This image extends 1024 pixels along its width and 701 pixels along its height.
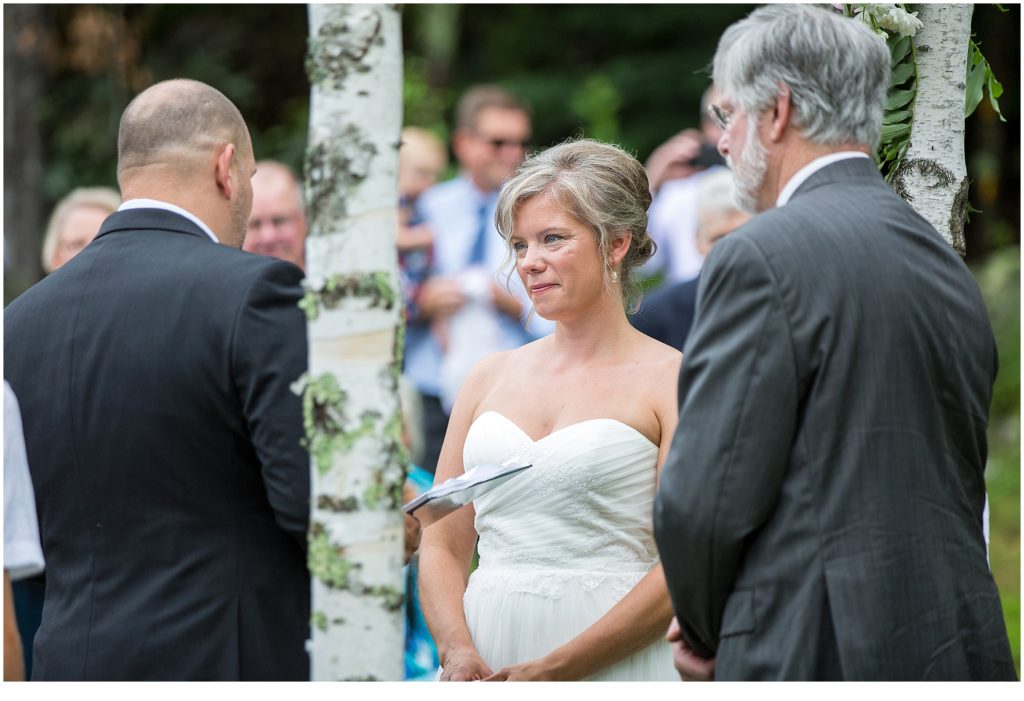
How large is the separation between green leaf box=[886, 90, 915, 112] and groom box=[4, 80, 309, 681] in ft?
5.60

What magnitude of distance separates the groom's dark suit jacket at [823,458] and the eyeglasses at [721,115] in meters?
0.29

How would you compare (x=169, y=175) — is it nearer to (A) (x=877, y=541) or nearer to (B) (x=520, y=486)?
(B) (x=520, y=486)

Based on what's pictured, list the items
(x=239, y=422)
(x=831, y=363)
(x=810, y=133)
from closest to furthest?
(x=831, y=363)
(x=810, y=133)
(x=239, y=422)

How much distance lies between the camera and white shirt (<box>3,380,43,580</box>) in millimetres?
2623

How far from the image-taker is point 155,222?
3.36m

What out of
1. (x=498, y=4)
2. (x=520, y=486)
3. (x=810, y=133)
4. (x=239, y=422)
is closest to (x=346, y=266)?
(x=239, y=422)

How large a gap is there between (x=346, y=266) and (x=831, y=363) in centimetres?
100

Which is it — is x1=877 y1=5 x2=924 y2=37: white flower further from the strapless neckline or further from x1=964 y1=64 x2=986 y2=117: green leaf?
the strapless neckline

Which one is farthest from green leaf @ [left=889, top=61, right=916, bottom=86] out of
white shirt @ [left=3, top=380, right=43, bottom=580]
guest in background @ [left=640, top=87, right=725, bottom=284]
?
guest in background @ [left=640, top=87, right=725, bottom=284]

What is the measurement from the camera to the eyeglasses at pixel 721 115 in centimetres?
301

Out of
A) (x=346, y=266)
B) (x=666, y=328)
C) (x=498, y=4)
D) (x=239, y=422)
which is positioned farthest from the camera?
(x=498, y=4)

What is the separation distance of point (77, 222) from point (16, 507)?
10.8 ft

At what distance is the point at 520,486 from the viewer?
145 inches

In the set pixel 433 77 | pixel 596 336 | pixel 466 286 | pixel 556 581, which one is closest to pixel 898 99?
pixel 596 336
